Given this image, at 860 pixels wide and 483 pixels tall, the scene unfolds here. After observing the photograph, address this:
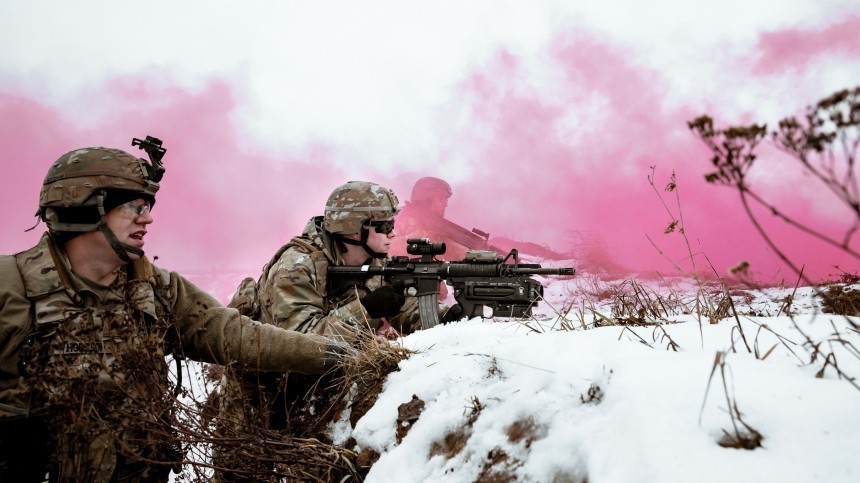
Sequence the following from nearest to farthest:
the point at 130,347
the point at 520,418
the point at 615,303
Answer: the point at 520,418, the point at 130,347, the point at 615,303

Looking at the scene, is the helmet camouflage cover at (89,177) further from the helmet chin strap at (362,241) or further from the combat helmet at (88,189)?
the helmet chin strap at (362,241)

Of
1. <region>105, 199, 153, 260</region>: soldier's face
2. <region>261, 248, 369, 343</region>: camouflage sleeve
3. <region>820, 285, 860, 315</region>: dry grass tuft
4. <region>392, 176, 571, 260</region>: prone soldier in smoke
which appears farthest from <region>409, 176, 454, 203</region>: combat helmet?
<region>105, 199, 153, 260</region>: soldier's face

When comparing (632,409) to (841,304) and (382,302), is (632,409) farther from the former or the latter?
(382,302)

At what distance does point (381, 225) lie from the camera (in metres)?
5.42

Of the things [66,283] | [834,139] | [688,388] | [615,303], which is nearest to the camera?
[834,139]

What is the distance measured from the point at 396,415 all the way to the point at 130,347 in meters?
1.05

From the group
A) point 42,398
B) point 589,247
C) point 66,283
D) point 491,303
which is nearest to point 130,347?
point 42,398

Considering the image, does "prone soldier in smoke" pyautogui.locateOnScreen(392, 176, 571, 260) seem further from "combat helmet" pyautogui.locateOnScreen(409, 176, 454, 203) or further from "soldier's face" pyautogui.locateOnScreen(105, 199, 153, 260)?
"soldier's face" pyautogui.locateOnScreen(105, 199, 153, 260)

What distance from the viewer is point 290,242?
4945mm

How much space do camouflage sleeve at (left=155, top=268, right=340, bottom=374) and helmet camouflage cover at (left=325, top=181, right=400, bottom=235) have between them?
202 centimetres

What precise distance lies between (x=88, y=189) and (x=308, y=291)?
196 cm

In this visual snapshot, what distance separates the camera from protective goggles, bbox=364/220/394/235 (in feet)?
17.6

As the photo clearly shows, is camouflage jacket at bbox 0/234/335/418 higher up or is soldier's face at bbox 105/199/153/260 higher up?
soldier's face at bbox 105/199/153/260

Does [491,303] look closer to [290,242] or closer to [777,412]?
[290,242]
